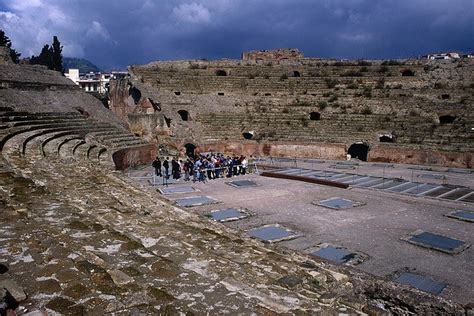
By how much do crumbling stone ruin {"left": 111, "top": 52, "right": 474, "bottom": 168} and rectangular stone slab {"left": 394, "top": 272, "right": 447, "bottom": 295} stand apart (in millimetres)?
19840

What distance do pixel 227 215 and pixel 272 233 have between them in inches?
90.5

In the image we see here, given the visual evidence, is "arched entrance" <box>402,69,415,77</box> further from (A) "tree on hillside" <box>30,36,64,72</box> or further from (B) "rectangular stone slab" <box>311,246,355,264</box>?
(A) "tree on hillside" <box>30,36,64,72</box>

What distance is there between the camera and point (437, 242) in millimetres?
11164

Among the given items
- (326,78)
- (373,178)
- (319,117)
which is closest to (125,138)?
(373,178)

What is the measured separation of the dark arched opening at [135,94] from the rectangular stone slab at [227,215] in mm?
24603

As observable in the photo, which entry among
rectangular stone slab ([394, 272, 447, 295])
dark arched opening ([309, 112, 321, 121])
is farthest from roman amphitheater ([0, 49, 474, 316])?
dark arched opening ([309, 112, 321, 121])

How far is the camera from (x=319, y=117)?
112ft

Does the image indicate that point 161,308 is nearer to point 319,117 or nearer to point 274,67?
point 319,117

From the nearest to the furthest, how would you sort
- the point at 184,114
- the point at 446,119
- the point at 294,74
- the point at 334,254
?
the point at 334,254 < the point at 446,119 < the point at 184,114 < the point at 294,74

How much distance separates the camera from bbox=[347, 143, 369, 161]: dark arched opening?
30461mm

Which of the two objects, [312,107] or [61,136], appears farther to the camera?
[312,107]

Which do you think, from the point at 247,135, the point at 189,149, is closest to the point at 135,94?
the point at 189,149

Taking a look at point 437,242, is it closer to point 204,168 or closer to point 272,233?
point 272,233

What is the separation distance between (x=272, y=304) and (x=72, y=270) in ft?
7.71
